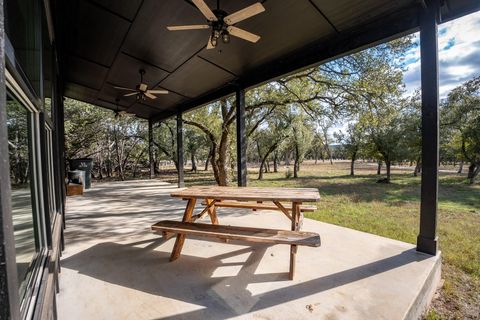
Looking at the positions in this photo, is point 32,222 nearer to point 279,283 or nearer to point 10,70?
point 10,70

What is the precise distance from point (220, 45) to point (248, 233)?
288 cm

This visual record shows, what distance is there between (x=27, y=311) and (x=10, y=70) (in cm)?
101

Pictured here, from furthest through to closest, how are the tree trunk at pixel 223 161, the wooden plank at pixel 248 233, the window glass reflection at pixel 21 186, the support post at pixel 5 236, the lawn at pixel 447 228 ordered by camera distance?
the tree trunk at pixel 223 161 → the lawn at pixel 447 228 → the wooden plank at pixel 248 233 → the window glass reflection at pixel 21 186 → the support post at pixel 5 236

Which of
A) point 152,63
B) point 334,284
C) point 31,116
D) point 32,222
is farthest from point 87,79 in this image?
point 334,284

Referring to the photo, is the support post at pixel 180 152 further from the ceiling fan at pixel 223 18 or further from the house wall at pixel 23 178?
the house wall at pixel 23 178

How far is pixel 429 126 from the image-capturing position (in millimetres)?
2471

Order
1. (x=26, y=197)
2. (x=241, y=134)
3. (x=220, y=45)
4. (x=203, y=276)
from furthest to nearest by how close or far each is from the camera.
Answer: (x=241, y=134), (x=220, y=45), (x=203, y=276), (x=26, y=197)

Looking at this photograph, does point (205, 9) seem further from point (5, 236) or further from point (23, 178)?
point (5, 236)

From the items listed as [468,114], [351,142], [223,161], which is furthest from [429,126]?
[351,142]

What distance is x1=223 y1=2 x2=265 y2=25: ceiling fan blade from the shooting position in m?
2.32

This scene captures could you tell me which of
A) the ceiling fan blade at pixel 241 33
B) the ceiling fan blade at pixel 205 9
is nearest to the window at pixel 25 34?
the ceiling fan blade at pixel 205 9

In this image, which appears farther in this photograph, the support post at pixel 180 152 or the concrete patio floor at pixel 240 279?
the support post at pixel 180 152

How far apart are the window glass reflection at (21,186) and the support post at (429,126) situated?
331cm

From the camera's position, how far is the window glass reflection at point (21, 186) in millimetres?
1037
